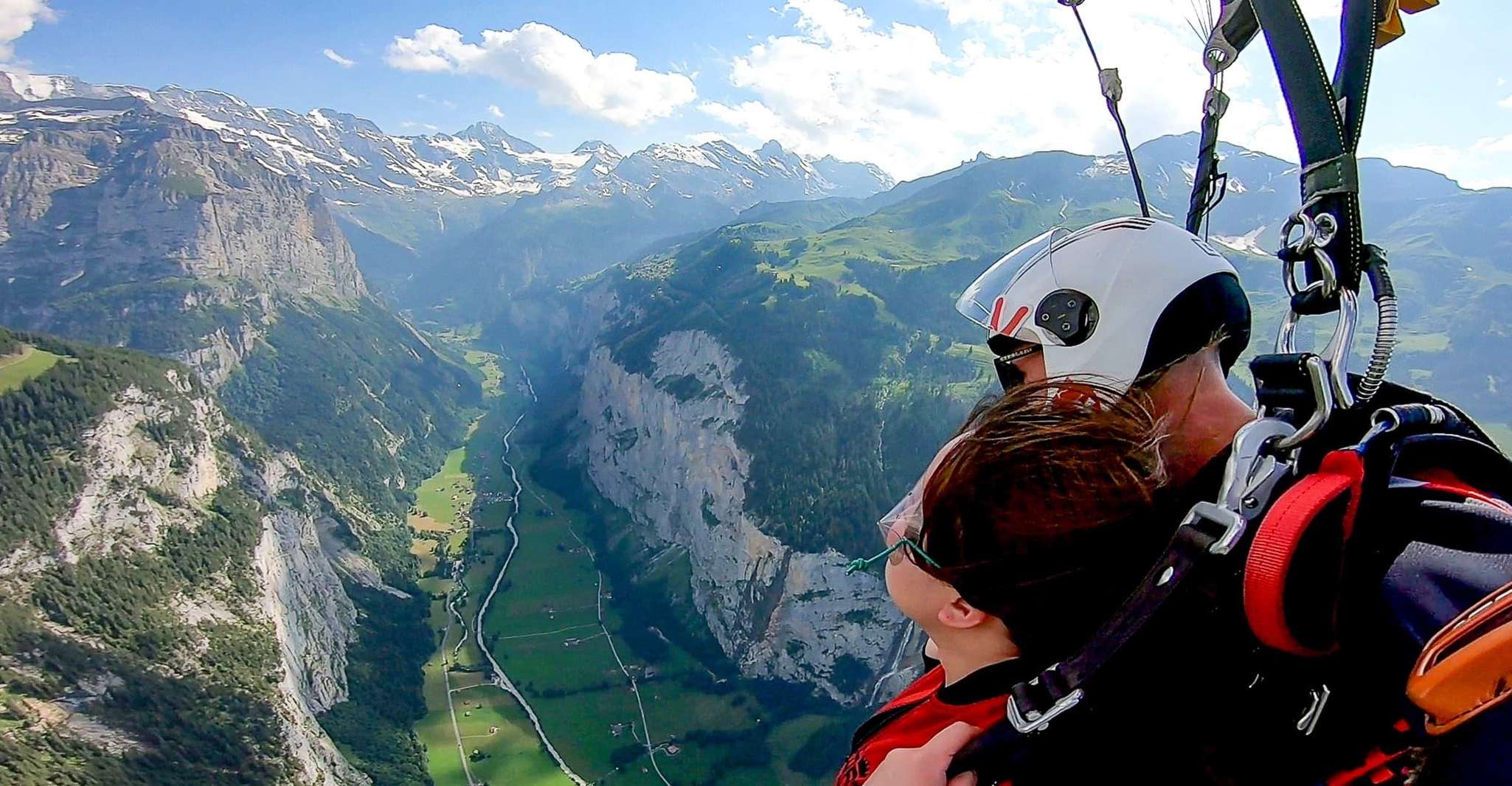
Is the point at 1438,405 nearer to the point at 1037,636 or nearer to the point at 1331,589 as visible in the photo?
the point at 1331,589

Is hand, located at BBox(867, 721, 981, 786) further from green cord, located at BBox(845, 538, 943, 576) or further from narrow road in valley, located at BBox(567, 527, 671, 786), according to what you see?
narrow road in valley, located at BBox(567, 527, 671, 786)

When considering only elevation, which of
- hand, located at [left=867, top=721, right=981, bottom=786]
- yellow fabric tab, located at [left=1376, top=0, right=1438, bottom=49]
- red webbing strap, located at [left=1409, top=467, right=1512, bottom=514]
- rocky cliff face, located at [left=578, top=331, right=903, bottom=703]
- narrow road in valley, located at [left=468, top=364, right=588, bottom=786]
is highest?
yellow fabric tab, located at [left=1376, top=0, right=1438, bottom=49]

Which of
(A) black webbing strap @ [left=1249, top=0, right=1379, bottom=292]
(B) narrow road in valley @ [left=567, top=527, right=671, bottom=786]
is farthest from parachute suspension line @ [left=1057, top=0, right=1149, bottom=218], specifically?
(B) narrow road in valley @ [left=567, top=527, right=671, bottom=786]

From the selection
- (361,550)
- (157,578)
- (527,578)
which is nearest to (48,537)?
(157,578)

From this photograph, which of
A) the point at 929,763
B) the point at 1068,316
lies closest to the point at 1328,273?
the point at 1068,316

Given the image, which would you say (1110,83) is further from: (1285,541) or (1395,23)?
(1285,541)

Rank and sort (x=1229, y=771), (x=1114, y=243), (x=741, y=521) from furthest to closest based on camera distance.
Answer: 1. (x=741, y=521)
2. (x=1114, y=243)
3. (x=1229, y=771)
